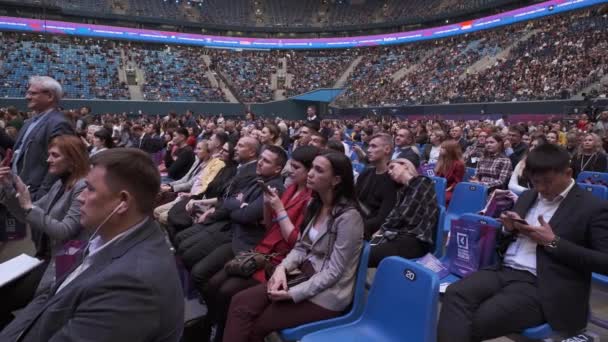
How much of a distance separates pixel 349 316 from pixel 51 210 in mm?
2013

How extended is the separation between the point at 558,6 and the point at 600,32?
19.6ft

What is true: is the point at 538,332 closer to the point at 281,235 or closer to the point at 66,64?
the point at 281,235

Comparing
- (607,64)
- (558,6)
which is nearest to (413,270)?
(607,64)

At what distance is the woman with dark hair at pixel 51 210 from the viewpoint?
2.59 m

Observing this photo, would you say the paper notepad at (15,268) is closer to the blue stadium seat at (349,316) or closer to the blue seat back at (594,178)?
the blue stadium seat at (349,316)

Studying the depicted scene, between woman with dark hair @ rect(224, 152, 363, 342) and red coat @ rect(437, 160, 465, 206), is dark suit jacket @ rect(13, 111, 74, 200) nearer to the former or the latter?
woman with dark hair @ rect(224, 152, 363, 342)

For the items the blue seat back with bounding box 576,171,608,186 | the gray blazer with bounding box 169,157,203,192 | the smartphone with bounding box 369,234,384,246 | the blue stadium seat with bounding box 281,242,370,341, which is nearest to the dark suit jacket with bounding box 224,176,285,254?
the smartphone with bounding box 369,234,384,246

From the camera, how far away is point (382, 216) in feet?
11.6

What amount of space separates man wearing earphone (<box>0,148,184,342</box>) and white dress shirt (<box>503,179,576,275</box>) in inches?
79.8

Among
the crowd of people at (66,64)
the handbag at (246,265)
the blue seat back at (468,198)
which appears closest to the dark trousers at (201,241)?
the handbag at (246,265)

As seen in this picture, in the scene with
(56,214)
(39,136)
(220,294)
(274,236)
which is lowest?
(220,294)

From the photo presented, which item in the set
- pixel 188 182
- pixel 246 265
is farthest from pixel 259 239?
pixel 188 182

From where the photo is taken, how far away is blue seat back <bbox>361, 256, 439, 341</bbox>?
1.97 meters

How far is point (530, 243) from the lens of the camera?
258cm
